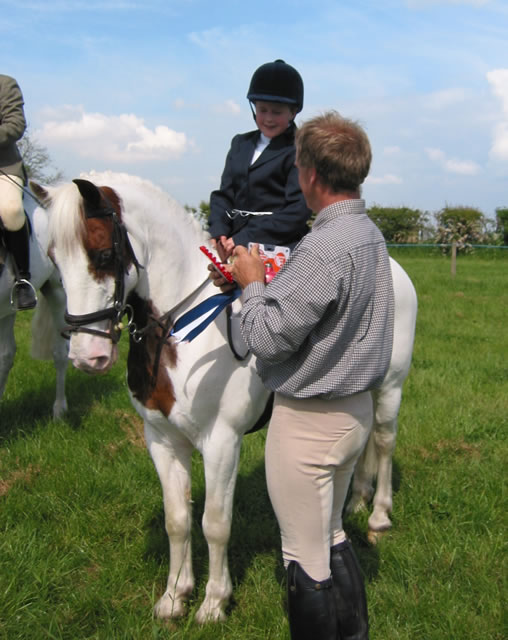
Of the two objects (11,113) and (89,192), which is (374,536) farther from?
(11,113)

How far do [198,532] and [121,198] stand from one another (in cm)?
224

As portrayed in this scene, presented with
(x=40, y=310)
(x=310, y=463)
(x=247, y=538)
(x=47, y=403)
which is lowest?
(x=47, y=403)

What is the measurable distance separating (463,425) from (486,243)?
2692cm

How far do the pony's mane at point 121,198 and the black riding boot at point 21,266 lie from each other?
2.10 metres

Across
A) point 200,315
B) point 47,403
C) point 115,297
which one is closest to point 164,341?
point 200,315

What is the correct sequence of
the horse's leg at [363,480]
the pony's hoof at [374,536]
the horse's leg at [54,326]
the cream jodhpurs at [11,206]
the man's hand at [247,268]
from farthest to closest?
the horse's leg at [54,326]
the cream jodhpurs at [11,206]
the horse's leg at [363,480]
the pony's hoof at [374,536]
the man's hand at [247,268]

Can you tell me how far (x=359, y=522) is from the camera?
4.03 meters

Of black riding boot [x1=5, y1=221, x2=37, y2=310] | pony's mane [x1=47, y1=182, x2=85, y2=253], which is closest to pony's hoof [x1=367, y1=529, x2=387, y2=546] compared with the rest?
pony's mane [x1=47, y1=182, x2=85, y2=253]

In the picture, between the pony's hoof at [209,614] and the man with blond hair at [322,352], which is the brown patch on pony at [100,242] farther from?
the pony's hoof at [209,614]

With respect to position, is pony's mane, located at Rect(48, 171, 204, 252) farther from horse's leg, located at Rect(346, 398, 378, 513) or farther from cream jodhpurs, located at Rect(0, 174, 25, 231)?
horse's leg, located at Rect(346, 398, 378, 513)

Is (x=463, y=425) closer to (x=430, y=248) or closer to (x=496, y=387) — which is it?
(x=496, y=387)

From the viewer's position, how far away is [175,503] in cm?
300

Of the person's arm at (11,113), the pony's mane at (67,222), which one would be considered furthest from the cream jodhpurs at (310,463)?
the person's arm at (11,113)

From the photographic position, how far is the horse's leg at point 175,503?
2.96 metres
